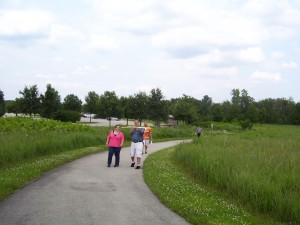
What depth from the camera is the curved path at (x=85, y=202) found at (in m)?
7.81

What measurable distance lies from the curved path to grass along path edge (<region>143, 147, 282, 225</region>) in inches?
10.4

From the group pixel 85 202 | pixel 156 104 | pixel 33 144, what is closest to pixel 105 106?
pixel 156 104

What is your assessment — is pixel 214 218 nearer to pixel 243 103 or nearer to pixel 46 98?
pixel 46 98

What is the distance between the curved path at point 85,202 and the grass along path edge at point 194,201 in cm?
26

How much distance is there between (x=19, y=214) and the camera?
8.03 metres

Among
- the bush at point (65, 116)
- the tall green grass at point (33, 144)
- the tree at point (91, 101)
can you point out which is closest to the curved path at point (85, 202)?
the tall green grass at point (33, 144)

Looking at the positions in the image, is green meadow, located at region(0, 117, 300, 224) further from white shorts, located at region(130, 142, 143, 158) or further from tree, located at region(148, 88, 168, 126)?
tree, located at region(148, 88, 168, 126)

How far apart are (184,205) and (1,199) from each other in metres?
4.51

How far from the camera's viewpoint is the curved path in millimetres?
7812

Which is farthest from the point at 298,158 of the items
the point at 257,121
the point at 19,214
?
the point at 257,121

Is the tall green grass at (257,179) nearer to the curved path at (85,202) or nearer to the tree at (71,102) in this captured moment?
the curved path at (85,202)

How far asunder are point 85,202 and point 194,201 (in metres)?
2.69

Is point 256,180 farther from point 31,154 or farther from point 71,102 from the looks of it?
point 71,102

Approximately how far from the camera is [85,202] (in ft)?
30.5
